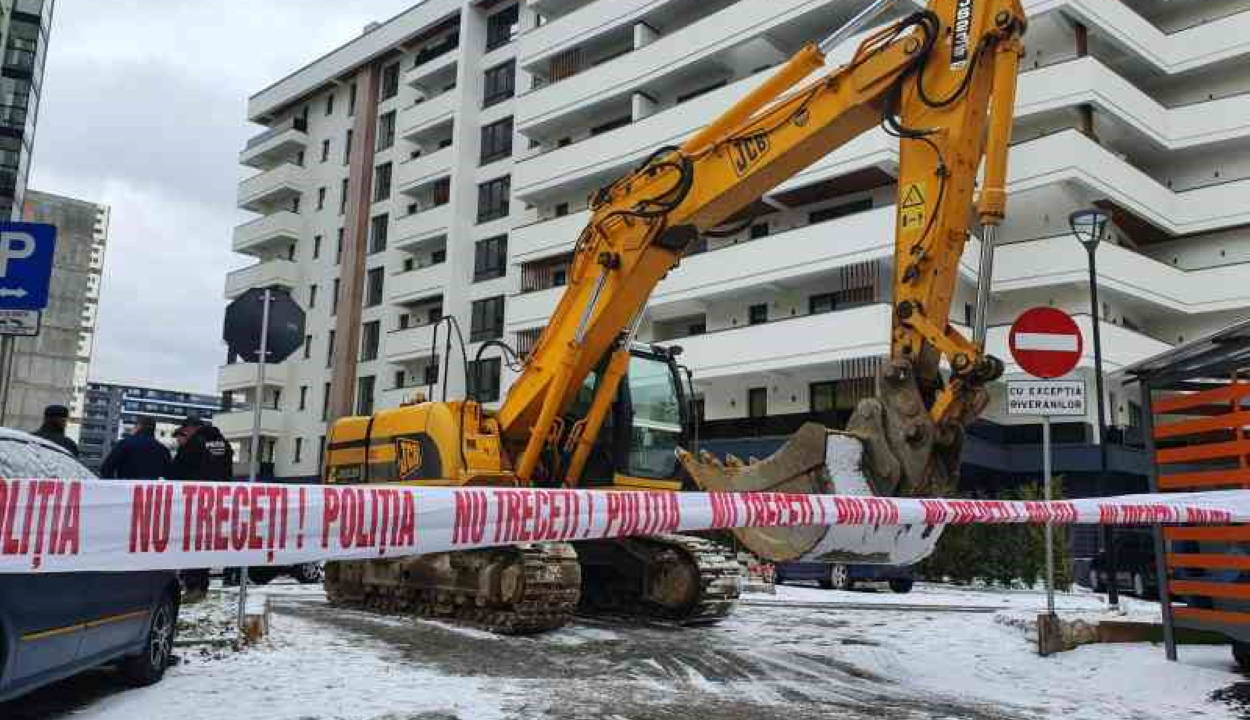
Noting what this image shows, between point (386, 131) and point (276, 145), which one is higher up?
point (276, 145)

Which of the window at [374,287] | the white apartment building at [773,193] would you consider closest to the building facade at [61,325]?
the window at [374,287]

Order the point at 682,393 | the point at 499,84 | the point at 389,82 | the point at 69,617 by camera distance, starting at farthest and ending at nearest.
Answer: the point at 389,82, the point at 499,84, the point at 682,393, the point at 69,617

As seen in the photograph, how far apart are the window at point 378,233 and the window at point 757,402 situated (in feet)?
71.7

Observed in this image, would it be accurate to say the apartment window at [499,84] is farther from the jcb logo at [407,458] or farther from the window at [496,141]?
the jcb logo at [407,458]

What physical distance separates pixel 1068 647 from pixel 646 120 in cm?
2623

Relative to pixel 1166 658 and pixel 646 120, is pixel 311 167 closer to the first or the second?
pixel 646 120

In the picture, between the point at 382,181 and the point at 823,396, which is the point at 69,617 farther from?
the point at 382,181

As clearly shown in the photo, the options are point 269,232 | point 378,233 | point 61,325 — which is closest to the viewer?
point 378,233

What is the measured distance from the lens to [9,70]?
48625 mm

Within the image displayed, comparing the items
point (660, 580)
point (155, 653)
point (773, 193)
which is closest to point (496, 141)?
point (773, 193)

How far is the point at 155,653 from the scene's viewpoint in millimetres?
7059

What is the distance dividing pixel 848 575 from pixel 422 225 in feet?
91.0

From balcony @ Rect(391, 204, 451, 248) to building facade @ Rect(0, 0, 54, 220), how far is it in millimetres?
18973

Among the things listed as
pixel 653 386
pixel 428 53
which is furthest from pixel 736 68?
pixel 653 386
